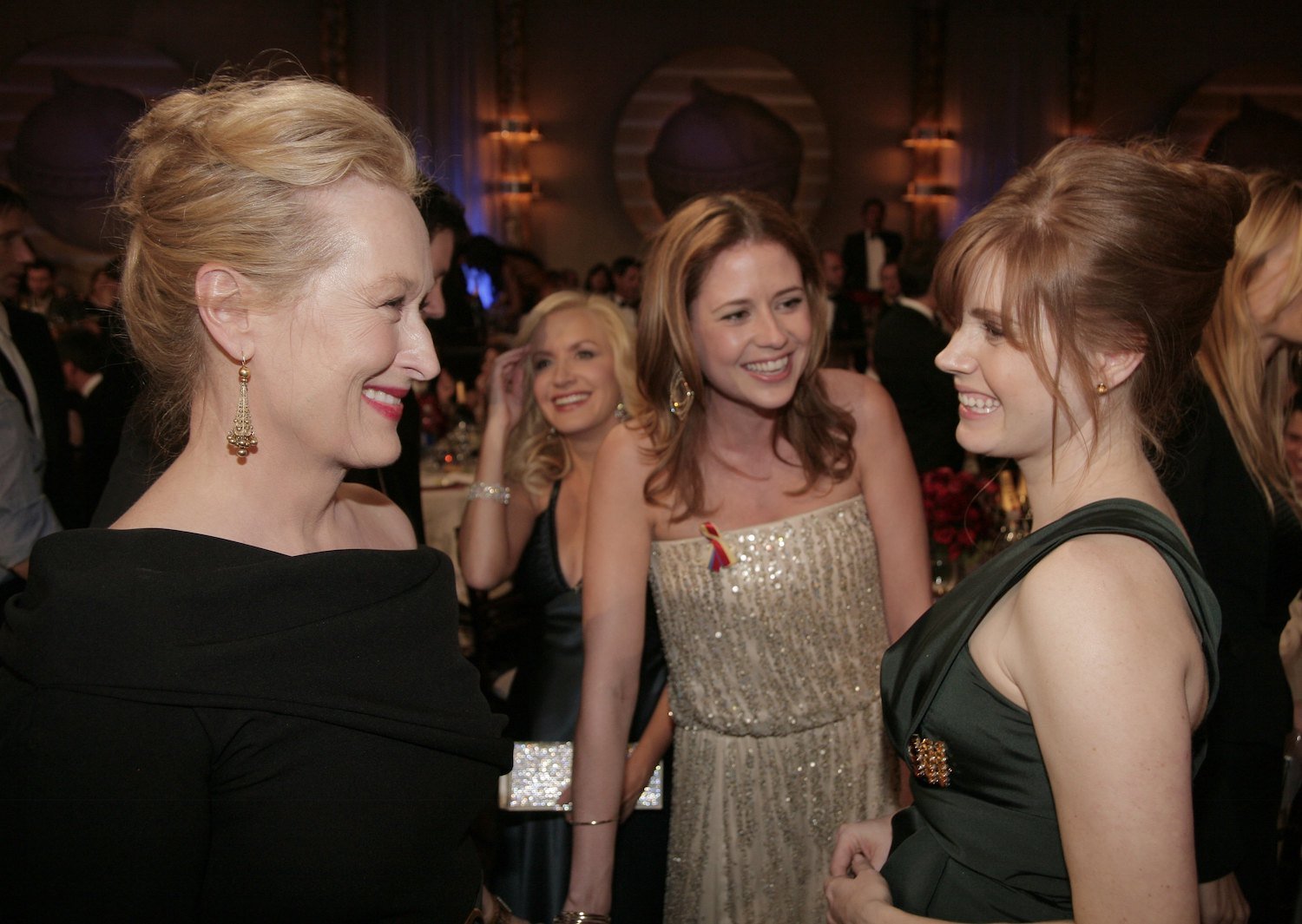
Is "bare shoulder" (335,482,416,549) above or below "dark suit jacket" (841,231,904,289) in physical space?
below

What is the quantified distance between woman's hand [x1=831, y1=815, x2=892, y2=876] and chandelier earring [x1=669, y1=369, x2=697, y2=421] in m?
0.85

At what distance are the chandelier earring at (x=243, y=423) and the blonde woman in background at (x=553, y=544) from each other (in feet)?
3.91

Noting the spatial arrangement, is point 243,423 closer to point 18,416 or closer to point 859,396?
point 859,396

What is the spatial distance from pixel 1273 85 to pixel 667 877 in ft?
38.6

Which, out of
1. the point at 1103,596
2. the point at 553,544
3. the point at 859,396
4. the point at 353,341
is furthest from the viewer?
the point at 553,544

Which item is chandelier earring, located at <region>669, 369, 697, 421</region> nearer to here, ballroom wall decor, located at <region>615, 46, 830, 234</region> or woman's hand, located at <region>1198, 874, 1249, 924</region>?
woman's hand, located at <region>1198, 874, 1249, 924</region>

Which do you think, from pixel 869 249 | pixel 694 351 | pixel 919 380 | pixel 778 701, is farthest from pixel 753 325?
pixel 869 249

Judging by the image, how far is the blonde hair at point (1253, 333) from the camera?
5.94ft

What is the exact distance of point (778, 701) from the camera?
201 centimetres

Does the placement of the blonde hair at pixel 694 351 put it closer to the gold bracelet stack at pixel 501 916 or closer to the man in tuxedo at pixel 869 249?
the gold bracelet stack at pixel 501 916

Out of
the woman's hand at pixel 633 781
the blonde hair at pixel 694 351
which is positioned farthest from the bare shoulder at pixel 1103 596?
the woman's hand at pixel 633 781

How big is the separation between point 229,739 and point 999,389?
36.9 inches

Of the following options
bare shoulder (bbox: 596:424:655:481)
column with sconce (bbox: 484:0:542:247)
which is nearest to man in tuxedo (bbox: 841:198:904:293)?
column with sconce (bbox: 484:0:542:247)

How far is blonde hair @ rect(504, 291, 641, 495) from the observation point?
9.05 ft
